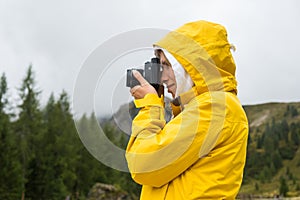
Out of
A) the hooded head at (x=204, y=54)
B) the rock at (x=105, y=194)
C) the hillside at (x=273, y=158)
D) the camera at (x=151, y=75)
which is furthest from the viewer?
the hillside at (x=273, y=158)

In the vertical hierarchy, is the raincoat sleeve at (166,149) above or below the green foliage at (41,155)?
above

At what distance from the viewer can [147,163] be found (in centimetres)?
195

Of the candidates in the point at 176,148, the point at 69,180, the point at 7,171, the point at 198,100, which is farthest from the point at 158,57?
the point at 69,180

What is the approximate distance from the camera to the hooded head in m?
0.10

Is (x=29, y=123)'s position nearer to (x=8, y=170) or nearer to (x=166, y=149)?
(x=8, y=170)

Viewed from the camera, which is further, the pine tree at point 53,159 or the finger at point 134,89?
the pine tree at point 53,159

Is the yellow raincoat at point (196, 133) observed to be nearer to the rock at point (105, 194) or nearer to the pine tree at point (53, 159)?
the rock at point (105, 194)

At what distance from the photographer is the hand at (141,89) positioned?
84.6 inches

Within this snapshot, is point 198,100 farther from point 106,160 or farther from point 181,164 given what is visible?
point 106,160

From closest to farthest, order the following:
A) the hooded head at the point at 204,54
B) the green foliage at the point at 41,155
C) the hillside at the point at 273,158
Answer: the hooded head at the point at 204,54 → the green foliage at the point at 41,155 → the hillside at the point at 273,158

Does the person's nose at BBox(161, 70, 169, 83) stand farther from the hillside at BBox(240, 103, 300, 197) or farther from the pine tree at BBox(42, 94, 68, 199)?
the hillside at BBox(240, 103, 300, 197)

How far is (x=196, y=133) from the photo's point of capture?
1925 millimetres

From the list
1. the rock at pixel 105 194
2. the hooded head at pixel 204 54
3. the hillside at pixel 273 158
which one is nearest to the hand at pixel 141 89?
the hooded head at pixel 204 54

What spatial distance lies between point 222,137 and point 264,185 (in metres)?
126
